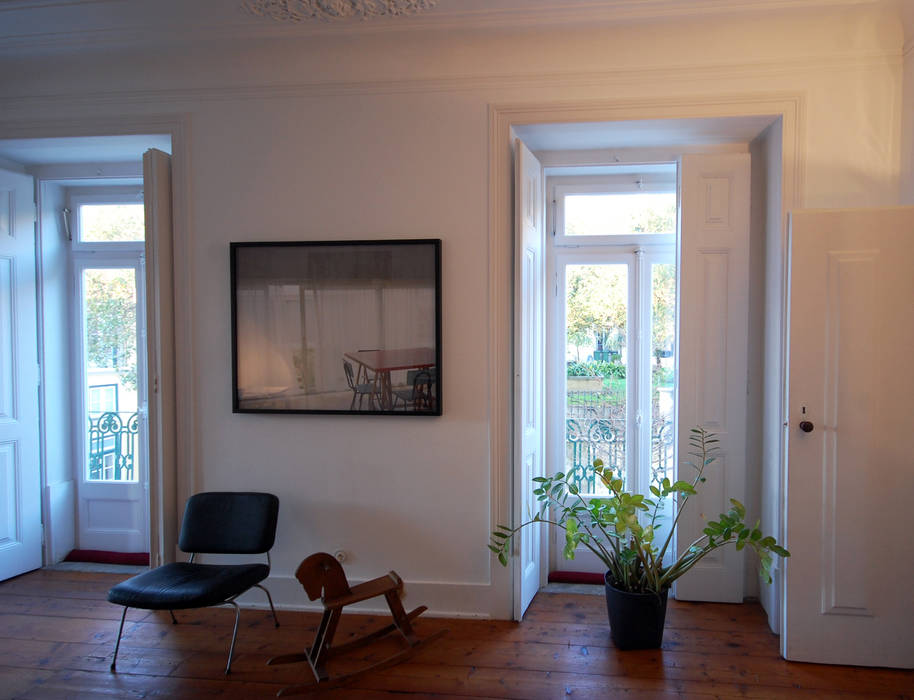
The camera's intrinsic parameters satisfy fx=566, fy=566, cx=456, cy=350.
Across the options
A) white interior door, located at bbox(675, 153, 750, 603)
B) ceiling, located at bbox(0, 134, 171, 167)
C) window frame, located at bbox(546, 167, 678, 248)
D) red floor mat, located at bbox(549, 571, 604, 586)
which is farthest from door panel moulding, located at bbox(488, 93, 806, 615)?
ceiling, located at bbox(0, 134, 171, 167)

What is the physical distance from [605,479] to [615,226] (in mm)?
1667

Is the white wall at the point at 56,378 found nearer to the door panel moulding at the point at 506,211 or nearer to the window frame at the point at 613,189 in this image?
the door panel moulding at the point at 506,211

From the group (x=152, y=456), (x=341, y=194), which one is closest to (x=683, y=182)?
(x=341, y=194)

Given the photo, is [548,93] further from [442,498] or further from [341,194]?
[442,498]

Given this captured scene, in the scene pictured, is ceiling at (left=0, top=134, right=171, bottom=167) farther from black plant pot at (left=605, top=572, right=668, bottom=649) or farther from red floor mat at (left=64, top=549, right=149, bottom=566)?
black plant pot at (left=605, top=572, right=668, bottom=649)

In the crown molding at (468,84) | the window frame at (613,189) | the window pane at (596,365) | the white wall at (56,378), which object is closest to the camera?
the crown molding at (468,84)

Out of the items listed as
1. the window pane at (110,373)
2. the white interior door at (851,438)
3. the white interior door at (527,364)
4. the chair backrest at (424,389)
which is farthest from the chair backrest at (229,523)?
the white interior door at (851,438)

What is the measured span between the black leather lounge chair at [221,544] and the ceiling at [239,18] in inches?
97.3

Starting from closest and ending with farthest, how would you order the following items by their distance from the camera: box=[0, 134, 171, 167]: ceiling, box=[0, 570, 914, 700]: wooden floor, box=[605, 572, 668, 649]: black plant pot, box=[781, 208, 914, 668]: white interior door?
box=[0, 570, 914, 700]: wooden floor, box=[781, 208, 914, 668]: white interior door, box=[605, 572, 668, 649]: black plant pot, box=[0, 134, 171, 167]: ceiling

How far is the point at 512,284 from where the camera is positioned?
10.0ft

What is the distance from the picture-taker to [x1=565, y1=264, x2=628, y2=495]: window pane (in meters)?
3.61

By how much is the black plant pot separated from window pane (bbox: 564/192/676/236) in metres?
2.10

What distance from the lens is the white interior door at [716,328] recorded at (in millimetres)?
3178

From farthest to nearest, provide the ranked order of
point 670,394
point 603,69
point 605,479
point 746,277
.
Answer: point 670,394 < point 746,277 < point 603,69 < point 605,479
